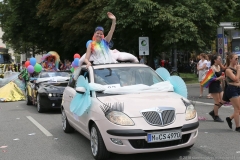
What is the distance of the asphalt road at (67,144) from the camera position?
562cm

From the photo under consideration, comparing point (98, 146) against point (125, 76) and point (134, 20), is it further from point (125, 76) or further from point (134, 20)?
point (134, 20)

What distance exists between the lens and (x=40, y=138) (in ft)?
24.2

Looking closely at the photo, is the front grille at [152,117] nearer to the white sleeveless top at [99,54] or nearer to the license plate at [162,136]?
the license plate at [162,136]

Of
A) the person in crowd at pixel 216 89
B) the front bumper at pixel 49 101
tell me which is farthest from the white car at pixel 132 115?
the front bumper at pixel 49 101

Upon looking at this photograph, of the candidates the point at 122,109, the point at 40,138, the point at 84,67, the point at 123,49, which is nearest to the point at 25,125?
the point at 40,138

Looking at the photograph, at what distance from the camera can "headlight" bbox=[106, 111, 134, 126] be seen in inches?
194

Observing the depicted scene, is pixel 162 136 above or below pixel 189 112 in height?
below

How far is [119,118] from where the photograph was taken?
4992 millimetres

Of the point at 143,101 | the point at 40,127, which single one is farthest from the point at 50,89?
the point at 143,101

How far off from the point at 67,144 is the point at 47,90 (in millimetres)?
4648

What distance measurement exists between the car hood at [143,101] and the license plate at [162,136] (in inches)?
13.4

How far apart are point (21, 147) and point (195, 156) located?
3314mm

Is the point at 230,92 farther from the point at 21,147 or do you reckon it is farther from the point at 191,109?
the point at 21,147

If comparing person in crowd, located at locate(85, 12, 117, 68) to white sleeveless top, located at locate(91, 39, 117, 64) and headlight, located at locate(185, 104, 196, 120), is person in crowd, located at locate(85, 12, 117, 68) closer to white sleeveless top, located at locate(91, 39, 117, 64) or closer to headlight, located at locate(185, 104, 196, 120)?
white sleeveless top, located at locate(91, 39, 117, 64)
